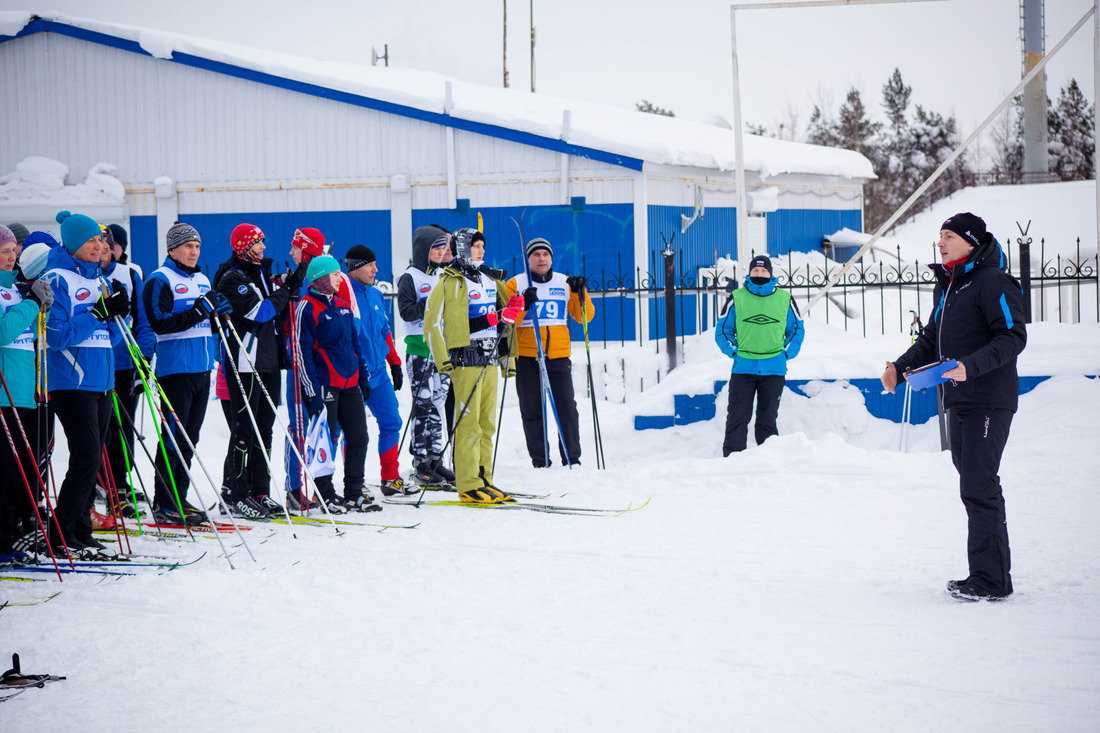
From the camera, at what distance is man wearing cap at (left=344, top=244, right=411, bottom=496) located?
6.98 meters

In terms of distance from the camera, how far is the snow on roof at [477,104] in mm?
14195

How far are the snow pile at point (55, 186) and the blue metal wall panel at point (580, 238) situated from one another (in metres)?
5.00

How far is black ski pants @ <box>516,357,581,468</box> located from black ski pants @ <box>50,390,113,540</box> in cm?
360

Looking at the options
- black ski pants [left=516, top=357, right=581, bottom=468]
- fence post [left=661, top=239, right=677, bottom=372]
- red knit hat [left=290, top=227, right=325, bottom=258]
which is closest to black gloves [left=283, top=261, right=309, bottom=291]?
red knit hat [left=290, top=227, right=325, bottom=258]

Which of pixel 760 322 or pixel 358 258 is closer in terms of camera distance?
pixel 358 258

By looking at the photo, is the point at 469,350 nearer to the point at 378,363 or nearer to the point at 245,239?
the point at 378,363

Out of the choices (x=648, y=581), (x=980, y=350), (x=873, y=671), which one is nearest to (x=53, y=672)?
(x=648, y=581)

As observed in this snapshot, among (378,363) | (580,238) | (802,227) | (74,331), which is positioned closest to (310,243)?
(378,363)

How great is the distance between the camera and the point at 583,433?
10.2 meters

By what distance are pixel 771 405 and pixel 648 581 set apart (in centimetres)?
399

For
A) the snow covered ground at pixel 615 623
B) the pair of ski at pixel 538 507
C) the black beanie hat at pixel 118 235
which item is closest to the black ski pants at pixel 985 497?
the snow covered ground at pixel 615 623

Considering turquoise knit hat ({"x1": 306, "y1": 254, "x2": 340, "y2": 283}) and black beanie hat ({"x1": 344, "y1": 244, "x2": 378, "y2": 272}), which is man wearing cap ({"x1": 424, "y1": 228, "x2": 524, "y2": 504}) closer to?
black beanie hat ({"x1": 344, "y1": 244, "x2": 378, "y2": 272})

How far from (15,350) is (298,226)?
420 inches

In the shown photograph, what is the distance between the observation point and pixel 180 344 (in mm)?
6035
